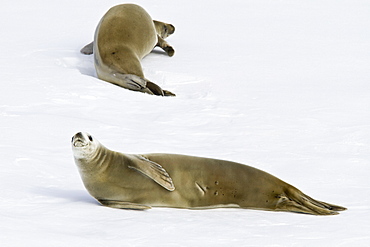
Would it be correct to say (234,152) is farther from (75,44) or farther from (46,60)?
(75,44)

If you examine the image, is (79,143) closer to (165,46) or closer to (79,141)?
(79,141)

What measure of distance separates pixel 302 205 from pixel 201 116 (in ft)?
7.49

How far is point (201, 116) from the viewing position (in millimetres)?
6688

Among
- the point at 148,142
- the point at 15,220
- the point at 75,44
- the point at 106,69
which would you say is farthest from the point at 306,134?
the point at 75,44

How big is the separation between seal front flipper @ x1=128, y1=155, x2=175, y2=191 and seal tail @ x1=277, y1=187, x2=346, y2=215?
0.68m

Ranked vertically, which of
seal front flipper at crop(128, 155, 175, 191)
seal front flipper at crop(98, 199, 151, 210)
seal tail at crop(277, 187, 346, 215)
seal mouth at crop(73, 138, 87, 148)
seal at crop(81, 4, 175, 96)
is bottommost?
seal front flipper at crop(98, 199, 151, 210)

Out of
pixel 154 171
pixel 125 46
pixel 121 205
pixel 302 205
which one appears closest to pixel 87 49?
pixel 125 46

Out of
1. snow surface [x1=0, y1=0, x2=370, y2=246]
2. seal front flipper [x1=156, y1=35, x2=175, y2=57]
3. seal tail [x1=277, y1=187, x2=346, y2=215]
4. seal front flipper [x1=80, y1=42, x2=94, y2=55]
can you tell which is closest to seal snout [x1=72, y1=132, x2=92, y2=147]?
snow surface [x1=0, y1=0, x2=370, y2=246]

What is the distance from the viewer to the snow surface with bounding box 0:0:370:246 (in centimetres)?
394

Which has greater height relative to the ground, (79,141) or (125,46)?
(125,46)

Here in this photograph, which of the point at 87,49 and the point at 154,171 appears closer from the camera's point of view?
the point at 154,171

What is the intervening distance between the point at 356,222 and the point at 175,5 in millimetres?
8716

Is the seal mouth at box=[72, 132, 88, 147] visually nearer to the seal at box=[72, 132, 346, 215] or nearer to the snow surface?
the seal at box=[72, 132, 346, 215]

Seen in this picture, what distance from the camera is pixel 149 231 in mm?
3822
